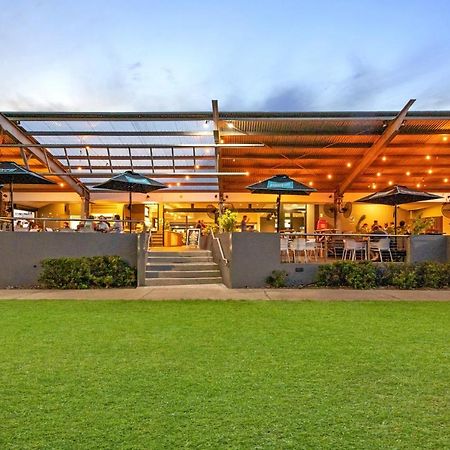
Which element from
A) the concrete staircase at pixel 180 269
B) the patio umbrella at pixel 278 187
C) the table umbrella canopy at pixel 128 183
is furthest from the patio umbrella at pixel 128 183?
Answer: the patio umbrella at pixel 278 187

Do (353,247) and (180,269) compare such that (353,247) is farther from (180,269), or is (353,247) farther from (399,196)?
(180,269)

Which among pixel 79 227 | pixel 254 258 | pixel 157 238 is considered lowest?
pixel 254 258

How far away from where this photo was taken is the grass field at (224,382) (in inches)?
102

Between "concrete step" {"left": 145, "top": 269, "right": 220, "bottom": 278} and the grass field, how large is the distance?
4.60 metres

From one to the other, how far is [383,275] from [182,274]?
17.4ft

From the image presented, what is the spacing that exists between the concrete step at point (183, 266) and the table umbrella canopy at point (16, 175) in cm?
418

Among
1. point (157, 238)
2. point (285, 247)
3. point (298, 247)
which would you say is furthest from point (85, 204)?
point (298, 247)

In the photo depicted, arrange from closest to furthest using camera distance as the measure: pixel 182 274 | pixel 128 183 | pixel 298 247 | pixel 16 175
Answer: pixel 298 247
pixel 182 274
pixel 16 175
pixel 128 183

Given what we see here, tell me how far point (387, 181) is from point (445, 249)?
10.3 meters

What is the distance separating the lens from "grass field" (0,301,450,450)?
2602 millimetres

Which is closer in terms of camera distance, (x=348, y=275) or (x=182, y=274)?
(x=348, y=275)

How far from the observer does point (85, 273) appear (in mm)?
10172

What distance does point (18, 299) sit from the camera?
8391 mm

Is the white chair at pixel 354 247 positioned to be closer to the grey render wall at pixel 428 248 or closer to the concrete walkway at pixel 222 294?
the grey render wall at pixel 428 248
